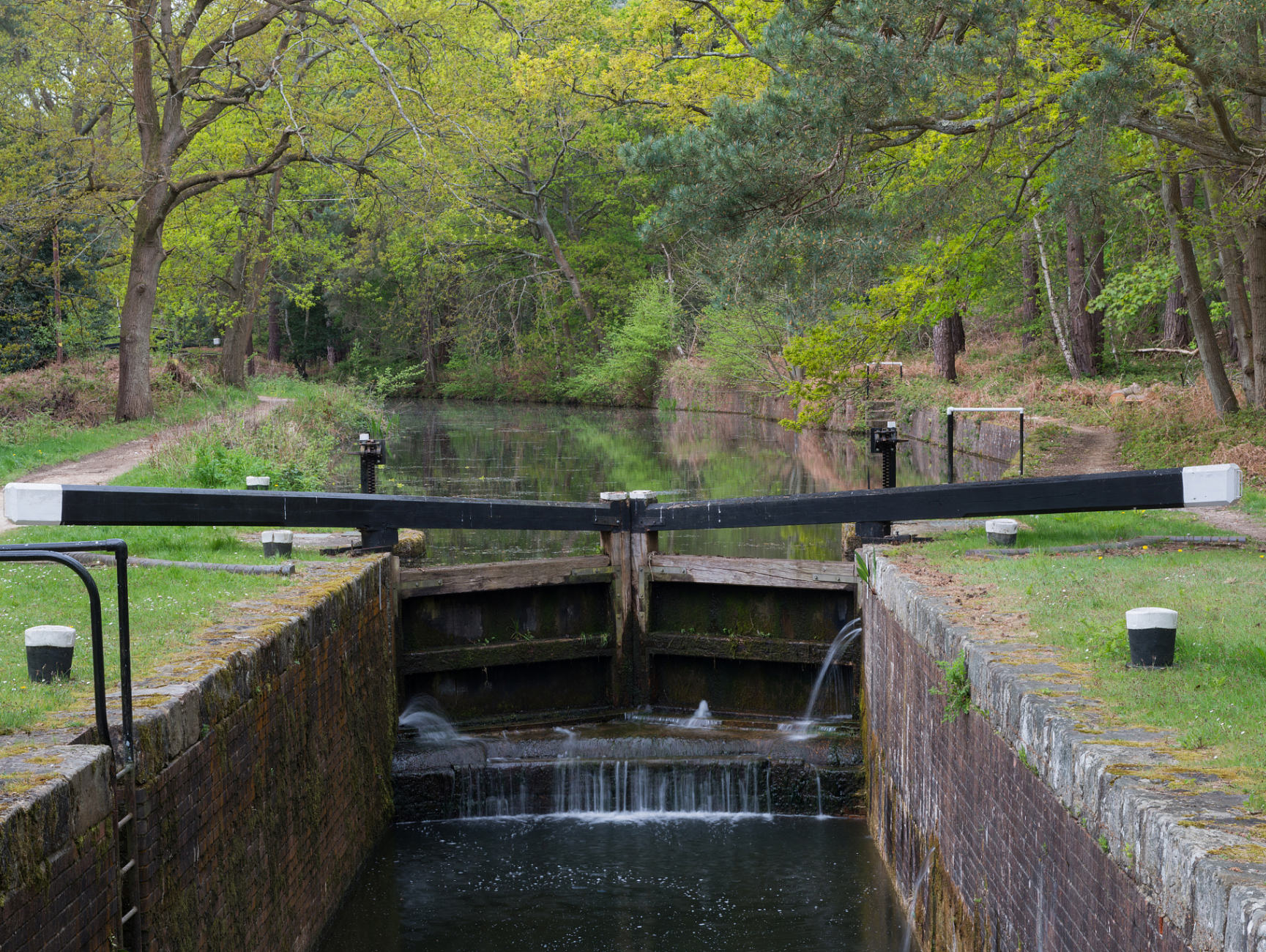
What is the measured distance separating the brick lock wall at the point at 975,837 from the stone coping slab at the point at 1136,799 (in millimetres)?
90

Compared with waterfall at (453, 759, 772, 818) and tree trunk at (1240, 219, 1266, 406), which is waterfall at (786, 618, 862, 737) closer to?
waterfall at (453, 759, 772, 818)

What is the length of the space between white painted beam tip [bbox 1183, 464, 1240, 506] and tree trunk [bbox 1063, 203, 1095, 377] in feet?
63.0

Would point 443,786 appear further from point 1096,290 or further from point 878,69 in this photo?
point 1096,290

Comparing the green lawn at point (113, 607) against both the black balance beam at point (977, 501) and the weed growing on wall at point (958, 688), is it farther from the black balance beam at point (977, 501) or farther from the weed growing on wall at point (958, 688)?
the weed growing on wall at point (958, 688)

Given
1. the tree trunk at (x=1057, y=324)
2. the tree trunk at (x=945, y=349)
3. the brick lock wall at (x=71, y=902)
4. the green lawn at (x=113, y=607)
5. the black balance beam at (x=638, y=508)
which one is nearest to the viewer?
the brick lock wall at (x=71, y=902)

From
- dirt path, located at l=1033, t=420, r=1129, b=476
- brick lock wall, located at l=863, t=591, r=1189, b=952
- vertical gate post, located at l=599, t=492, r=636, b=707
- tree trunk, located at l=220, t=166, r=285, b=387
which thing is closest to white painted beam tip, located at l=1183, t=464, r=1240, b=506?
brick lock wall, located at l=863, t=591, r=1189, b=952

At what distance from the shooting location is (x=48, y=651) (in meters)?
4.96

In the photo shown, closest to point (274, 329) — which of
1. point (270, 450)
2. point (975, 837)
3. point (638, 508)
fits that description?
point (270, 450)

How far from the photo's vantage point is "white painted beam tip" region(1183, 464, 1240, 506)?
672cm

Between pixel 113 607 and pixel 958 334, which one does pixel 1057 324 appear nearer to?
pixel 958 334

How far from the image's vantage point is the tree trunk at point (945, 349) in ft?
90.1

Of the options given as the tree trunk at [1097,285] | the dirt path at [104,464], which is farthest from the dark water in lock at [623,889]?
the tree trunk at [1097,285]

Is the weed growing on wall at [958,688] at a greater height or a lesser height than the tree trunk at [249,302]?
lesser

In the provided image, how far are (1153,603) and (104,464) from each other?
12819 millimetres
